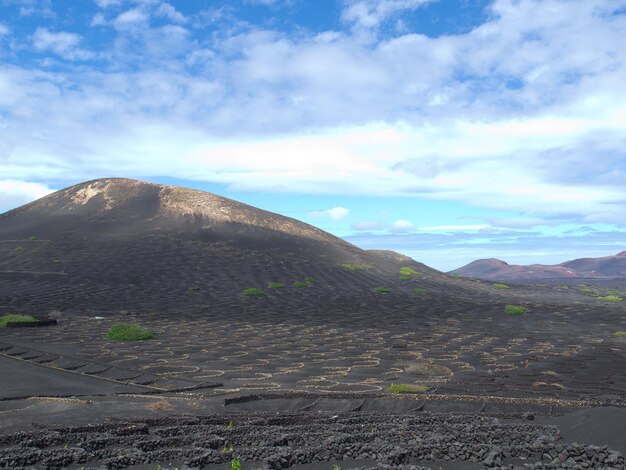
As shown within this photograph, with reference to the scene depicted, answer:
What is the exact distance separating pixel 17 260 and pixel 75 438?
164ft

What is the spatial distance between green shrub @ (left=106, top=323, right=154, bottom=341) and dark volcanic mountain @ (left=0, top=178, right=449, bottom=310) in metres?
10.6

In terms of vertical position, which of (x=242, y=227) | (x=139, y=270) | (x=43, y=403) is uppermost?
(x=242, y=227)

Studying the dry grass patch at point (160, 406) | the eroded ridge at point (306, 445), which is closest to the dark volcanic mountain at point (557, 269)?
the dry grass patch at point (160, 406)

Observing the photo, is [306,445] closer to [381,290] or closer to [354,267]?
[381,290]

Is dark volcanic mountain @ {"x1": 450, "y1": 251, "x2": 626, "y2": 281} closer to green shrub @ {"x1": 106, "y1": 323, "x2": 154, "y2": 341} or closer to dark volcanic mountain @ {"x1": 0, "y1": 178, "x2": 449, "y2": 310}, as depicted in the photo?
dark volcanic mountain @ {"x1": 0, "y1": 178, "x2": 449, "y2": 310}

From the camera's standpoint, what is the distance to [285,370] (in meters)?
18.2

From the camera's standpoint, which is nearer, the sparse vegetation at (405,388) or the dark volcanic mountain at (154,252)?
the sparse vegetation at (405,388)

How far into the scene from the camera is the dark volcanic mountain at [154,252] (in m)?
42.2

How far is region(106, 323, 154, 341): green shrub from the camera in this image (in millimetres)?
23688

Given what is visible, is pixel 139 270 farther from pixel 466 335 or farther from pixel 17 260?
pixel 466 335

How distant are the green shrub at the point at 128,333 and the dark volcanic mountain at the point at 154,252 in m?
10.6

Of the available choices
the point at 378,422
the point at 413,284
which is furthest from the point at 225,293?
the point at 378,422

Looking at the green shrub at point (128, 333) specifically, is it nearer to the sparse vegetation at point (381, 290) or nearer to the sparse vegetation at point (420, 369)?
the sparse vegetation at point (420, 369)

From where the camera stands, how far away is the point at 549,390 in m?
14.7
